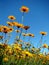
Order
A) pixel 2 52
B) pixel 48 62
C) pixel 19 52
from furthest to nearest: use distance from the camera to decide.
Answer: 1. pixel 48 62
2. pixel 19 52
3. pixel 2 52

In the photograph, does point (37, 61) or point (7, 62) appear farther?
point (37, 61)

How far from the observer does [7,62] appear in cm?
372

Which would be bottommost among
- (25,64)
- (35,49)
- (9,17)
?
(25,64)

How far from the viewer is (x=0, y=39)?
15.1 ft

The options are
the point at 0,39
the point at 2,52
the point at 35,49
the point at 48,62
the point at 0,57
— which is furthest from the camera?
the point at 35,49

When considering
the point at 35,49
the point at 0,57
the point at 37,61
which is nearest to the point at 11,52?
the point at 0,57

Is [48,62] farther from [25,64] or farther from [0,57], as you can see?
[0,57]

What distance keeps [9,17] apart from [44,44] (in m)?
1.25

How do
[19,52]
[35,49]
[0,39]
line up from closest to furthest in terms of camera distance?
[19,52], [0,39], [35,49]

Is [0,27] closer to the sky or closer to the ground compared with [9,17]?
closer to the ground

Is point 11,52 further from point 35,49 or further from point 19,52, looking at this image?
point 35,49

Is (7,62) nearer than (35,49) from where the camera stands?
Yes

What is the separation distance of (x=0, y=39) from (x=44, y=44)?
1.56 metres

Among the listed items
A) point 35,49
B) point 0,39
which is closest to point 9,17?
point 0,39
